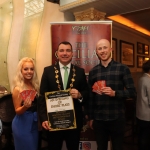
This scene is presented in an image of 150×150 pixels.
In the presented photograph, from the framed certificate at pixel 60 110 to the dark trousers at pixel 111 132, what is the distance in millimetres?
302

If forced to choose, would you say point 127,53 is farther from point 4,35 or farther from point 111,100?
point 111,100

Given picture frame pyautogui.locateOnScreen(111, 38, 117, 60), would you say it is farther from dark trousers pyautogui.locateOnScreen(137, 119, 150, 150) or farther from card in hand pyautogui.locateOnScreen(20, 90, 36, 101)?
card in hand pyautogui.locateOnScreen(20, 90, 36, 101)

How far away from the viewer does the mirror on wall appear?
3061 millimetres

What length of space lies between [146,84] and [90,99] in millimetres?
1118

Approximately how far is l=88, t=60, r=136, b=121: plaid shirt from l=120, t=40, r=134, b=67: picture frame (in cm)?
335

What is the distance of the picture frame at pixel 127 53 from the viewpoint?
17.4 feet

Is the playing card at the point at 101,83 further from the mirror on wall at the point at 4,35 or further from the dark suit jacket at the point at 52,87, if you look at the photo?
the mirror on wall at the point at 4,35

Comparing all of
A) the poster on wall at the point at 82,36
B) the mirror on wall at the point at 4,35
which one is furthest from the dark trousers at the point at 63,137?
the mirror on wall at the point at 4,35

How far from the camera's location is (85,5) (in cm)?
318

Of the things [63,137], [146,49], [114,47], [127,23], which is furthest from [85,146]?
[146,49]

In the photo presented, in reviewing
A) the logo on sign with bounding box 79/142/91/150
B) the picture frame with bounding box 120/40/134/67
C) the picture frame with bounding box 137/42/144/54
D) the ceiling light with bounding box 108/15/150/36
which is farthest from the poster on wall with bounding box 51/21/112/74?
the picture frame with bounding box 137/42/144/54

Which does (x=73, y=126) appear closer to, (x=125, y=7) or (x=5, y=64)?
(x=5, y=64)

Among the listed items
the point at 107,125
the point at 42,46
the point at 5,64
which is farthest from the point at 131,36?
the point at 107,125

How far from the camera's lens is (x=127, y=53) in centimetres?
553
